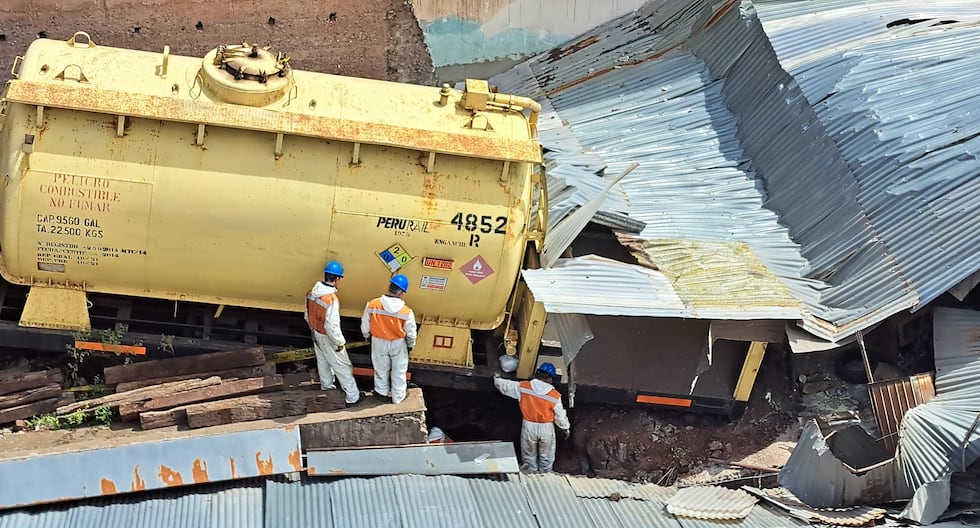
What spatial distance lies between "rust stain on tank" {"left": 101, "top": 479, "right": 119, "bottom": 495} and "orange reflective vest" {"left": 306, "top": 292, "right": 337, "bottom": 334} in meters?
1.87

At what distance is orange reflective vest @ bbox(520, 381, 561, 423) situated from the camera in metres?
8.27

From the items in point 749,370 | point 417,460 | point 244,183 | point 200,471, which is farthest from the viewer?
point 749,370

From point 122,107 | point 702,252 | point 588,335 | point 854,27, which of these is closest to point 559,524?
point 588,335

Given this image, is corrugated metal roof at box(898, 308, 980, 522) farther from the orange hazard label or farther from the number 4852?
the orange hazard label

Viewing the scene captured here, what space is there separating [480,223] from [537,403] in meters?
1.62

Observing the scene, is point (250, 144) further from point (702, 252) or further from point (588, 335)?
point (702, 252)

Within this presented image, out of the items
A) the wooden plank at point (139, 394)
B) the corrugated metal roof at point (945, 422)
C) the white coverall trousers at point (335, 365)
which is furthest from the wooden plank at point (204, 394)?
the corrugated metal roof at point (945, 422)

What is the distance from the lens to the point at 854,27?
1035 cm

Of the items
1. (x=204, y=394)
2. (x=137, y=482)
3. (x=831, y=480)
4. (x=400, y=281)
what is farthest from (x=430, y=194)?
(x=831, y=480)

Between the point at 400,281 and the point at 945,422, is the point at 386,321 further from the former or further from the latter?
the point at 945,422

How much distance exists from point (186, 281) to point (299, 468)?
73.8 inches

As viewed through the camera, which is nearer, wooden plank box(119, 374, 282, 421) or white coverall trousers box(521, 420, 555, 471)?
wooden plank box(119, 374, 282, 421)

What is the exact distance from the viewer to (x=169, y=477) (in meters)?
6.98

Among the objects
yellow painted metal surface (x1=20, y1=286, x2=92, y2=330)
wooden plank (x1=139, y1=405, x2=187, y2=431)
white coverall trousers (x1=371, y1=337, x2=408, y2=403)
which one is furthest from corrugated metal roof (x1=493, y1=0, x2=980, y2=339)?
yellow painted metal surface (x1=20, y1=286, x2=92, y2=330)
